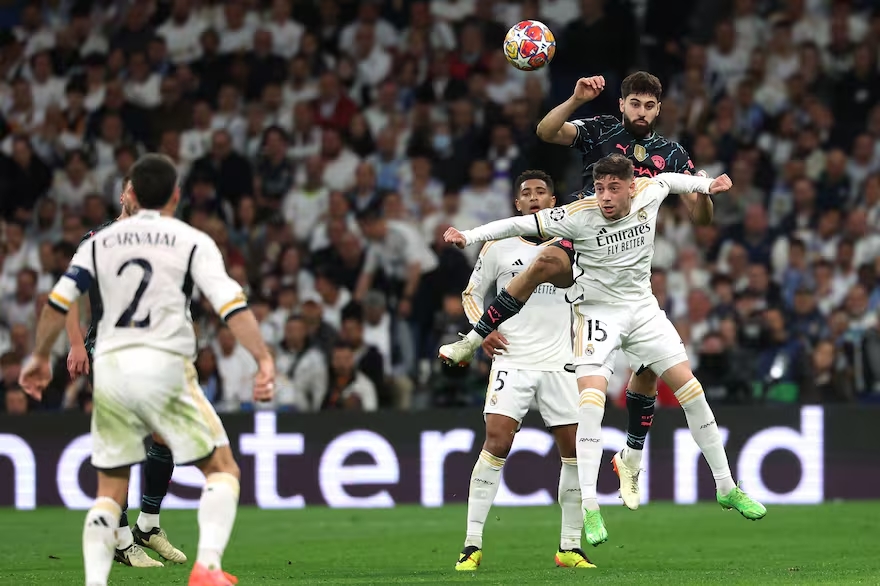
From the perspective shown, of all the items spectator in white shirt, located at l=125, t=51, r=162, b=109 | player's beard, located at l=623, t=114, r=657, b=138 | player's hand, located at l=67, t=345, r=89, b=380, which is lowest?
player's hand, located at l=67, t=345, r=89, b=380

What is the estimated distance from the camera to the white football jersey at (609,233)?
33.0 ft

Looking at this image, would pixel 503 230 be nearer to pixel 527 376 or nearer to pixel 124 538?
pixel 527 376

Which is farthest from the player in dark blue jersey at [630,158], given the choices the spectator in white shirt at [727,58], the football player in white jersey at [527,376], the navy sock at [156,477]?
the spectator in white shirt at [727,58]

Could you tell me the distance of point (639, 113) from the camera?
10.4 metres

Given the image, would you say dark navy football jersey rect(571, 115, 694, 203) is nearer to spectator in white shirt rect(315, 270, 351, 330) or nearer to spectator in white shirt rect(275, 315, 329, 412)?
spectator in white shirt rect(275, 315, 329, 412)

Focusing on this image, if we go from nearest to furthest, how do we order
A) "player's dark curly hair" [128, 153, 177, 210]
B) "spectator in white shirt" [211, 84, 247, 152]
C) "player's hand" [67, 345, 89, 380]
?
1. "player's dark curly hair" [128, 153, 177, 210]
2. "player's hand" [67, 345, 89, 380]
3. "spectator in white shirt" [211, 84, 247, 152]

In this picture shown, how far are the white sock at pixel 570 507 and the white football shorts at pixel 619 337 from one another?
0.91m

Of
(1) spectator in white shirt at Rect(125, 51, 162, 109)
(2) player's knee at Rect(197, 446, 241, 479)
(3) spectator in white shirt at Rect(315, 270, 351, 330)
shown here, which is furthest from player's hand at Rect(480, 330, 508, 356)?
(1) spectator in white shirt at Rect(125, 51, 162, 109)

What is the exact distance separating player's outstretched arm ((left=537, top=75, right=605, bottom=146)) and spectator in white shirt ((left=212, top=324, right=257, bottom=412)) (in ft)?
23.5

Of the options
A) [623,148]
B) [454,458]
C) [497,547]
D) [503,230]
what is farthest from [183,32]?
[503,230]

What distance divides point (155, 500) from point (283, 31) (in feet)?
35.4

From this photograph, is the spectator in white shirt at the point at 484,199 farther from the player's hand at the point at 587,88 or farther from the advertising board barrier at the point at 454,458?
the player's hand at the point at 587,88

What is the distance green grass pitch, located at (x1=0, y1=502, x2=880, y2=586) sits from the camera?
9625mm

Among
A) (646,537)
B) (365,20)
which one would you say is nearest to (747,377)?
(646,537)
